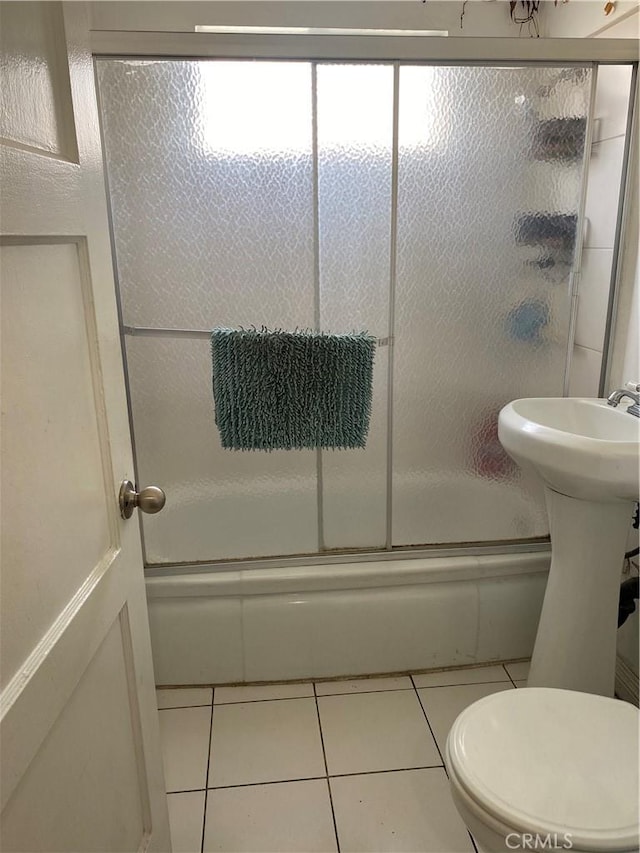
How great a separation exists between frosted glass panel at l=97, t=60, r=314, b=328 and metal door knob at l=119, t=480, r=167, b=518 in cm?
74

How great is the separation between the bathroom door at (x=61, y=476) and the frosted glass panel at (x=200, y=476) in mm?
679

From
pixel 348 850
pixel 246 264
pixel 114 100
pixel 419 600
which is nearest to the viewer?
pixel 348 850

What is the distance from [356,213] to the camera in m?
1.64

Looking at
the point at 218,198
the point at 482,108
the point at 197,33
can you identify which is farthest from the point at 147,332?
the point at 482,108

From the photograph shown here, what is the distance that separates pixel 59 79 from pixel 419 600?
157 centimetres

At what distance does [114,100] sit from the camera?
1.51 meters

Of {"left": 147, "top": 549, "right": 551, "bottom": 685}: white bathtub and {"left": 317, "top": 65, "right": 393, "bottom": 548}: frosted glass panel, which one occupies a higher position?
{"left": 317, "top": 65, "right": 393, "bottom": 548}: frosted glass panel

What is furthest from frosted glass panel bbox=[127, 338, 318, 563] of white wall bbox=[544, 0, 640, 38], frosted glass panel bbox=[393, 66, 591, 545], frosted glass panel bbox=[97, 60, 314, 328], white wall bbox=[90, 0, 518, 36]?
white wall bbox=[544, 0, 640, 38]

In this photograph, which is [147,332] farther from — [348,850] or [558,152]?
[348,850]

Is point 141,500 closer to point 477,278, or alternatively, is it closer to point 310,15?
point 477,278

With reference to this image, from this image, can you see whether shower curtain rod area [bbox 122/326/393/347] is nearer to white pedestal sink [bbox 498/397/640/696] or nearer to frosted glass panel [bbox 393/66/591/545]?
frosted glass panel [bbox 393/66/591/545]

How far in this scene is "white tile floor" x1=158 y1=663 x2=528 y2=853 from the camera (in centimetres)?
144

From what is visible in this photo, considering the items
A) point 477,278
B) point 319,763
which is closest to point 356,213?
point 477,278

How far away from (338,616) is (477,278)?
1.04 meters
